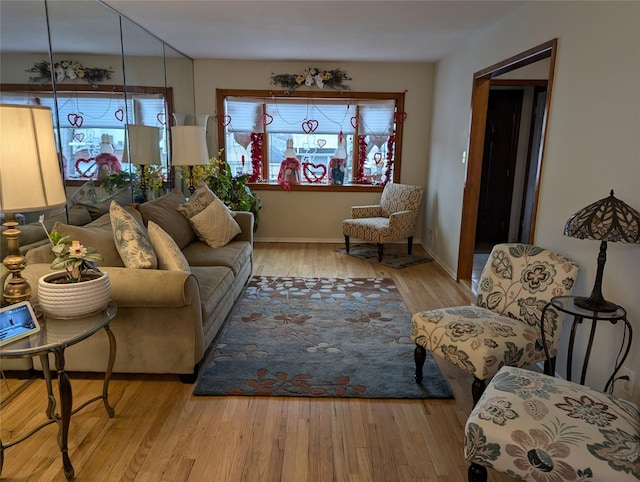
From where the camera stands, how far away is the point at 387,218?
5.68 meters

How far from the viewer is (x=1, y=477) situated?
6.11 ft

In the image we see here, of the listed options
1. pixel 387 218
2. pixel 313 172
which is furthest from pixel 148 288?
pixel 313 172

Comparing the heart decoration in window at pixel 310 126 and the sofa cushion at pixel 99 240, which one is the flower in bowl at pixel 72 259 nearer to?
the sofa cushion at pixel 99 240

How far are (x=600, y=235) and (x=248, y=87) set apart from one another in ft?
15.9

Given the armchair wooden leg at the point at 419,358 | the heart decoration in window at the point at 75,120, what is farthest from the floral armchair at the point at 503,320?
the heart decoration in window at the point at 75,120

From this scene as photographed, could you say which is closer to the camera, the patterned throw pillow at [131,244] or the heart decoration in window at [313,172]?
the patterned throw pillow at [131,244]

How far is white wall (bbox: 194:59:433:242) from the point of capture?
5.72m

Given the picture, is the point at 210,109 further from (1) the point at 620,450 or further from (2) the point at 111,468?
(1) the point at 620,450

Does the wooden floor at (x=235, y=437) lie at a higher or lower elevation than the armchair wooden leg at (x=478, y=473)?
lower

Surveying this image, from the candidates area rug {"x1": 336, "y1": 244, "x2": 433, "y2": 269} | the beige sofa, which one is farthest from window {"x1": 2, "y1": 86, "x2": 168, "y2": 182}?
area rug {"x1": 336, "y1": 244, "x2": 433, "y2": 269}

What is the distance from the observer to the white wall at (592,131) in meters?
2.07

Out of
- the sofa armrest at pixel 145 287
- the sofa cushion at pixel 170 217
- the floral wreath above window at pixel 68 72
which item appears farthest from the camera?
the sofa cushion at pixel 170 217

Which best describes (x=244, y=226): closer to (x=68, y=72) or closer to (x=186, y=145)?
(x=186, y=145)

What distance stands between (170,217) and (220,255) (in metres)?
0.51
